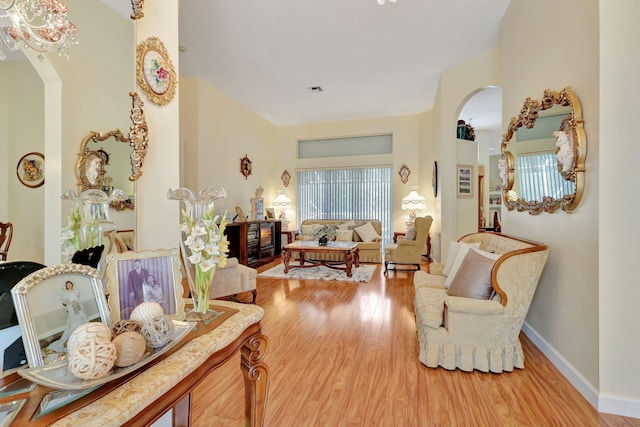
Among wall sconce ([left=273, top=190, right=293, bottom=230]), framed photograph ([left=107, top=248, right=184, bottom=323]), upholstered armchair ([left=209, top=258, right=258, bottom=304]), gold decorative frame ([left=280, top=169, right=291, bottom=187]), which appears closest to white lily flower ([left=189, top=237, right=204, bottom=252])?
framed photograph ([left=107, top=248, right=184, bottom=323])

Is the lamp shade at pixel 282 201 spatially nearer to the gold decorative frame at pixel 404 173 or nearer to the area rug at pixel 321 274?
the area rug at pixel 321 274

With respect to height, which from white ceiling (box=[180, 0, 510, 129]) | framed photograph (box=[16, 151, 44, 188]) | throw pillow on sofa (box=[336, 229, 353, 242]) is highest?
white ceiling (box=[180, 0, 510, 129])

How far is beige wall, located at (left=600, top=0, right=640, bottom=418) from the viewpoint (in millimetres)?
1634

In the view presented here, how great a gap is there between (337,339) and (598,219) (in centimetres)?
210

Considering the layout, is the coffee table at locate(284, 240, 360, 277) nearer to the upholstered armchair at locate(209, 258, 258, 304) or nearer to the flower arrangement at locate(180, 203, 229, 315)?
the upholstered armchair at locate(209, 258, 258, 304)

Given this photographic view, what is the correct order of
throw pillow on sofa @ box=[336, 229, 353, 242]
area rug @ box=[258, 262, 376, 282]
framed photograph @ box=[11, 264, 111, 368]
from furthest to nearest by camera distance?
throw pillow on sofa @ box=[336, 229, 353, 242]
area rug @ box=[258, 262, 376, 282]
framed photograph @ box=[11, 264, 111, 368]

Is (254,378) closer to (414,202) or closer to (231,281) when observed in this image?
(231,281)

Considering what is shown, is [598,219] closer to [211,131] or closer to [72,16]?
[72,16]

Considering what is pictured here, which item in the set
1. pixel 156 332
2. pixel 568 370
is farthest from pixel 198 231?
pixel 568 370

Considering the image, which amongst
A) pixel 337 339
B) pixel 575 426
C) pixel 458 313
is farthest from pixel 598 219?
pixel 337 339

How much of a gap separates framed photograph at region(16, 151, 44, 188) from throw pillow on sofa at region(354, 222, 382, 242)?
18.3ft

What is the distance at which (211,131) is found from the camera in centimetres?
521

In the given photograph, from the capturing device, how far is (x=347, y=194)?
758cm

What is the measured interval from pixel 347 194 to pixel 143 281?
6690mm
